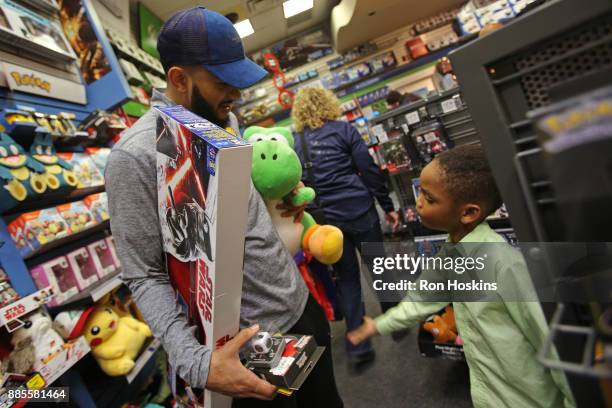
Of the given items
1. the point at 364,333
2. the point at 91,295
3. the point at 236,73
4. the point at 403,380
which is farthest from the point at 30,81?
the point at 403,380

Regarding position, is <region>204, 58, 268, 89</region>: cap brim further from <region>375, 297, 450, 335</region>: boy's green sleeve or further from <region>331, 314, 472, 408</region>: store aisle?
<region>331, 314, 472, 408</region>: store aisle

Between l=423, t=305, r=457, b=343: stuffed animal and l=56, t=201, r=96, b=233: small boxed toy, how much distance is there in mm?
2034

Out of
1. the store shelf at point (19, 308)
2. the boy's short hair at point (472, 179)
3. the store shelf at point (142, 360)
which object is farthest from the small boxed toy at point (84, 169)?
the boy's short hair at point (472, 179)

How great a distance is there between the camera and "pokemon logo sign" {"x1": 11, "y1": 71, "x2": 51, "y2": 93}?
1.80 m

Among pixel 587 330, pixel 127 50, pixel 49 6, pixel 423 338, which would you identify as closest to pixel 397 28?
pixel 127 50

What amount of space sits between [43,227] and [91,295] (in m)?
0.40

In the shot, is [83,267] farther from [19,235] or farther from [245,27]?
[245,27]

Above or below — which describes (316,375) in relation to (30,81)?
below

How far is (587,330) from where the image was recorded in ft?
0.88

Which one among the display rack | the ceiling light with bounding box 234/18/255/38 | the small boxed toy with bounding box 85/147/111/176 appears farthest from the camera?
the ceiling light with bounding box 234/18/255/38

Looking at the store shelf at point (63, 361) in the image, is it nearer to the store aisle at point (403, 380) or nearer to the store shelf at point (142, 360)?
the store shelf at point (142, 360)

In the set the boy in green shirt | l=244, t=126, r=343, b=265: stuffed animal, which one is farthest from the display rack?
l=244, t=126, r=343, b=265: stuffed animal

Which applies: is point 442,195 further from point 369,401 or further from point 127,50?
point 127,50

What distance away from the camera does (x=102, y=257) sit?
2.10 metres
